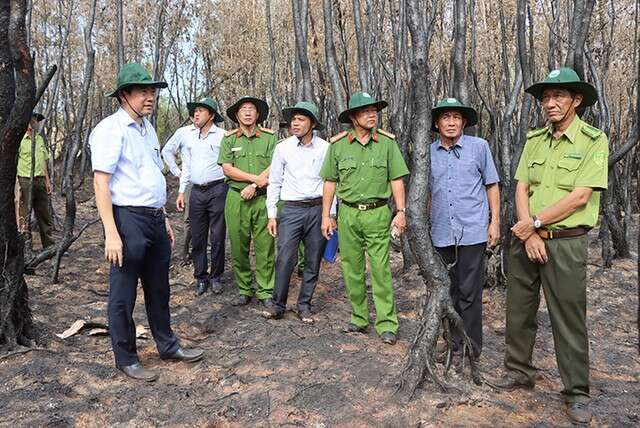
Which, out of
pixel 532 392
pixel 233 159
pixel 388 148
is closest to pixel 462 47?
pixel 388 148

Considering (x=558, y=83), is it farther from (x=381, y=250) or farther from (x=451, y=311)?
(x=381, y=250)

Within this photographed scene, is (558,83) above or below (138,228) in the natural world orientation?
above

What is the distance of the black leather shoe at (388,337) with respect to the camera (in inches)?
153

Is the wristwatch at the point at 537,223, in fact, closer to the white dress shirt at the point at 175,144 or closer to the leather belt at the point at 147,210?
the leather belt at the point at 147,210

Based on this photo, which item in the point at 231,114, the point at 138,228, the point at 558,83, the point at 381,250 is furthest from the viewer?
the point at 231,114

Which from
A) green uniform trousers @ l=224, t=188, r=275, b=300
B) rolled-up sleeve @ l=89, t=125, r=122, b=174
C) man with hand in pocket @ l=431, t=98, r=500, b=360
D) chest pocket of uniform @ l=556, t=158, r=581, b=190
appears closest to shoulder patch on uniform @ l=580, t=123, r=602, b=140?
chest pocket of uniform @ l=556, t=158, r=581, b=190

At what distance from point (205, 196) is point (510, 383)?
10.4 feet

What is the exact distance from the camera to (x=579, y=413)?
2812mm

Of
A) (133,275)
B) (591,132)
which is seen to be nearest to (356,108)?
(591,132)

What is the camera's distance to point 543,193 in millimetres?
2982

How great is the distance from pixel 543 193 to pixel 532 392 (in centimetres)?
117

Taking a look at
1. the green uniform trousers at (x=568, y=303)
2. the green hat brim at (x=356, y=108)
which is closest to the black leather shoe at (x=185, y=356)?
the green hat brim at (x=356, y=108)

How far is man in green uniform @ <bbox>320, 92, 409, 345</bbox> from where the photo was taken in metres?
3.98

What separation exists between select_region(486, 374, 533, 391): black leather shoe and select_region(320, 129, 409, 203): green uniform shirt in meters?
1.46
